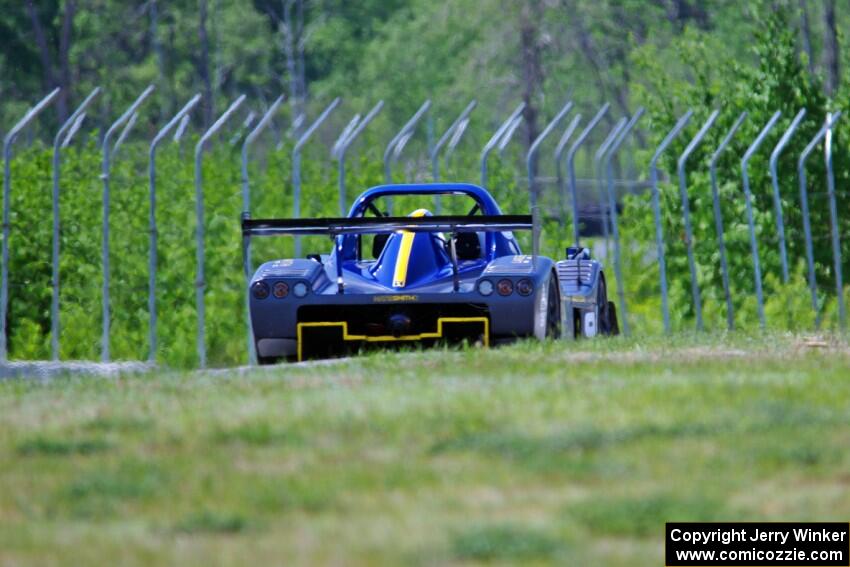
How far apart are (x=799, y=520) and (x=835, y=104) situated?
14.0m

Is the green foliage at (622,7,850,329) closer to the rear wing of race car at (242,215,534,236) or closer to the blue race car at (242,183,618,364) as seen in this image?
the blue race car at (242,183,618,364)

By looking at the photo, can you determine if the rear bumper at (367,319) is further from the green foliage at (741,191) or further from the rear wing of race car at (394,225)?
the green foliage at (741,191)

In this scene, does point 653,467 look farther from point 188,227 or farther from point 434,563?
point 188,227

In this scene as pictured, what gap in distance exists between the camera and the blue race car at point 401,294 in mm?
13375

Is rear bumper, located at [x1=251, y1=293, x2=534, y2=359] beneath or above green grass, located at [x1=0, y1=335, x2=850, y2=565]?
above

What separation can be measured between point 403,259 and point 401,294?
0.45m

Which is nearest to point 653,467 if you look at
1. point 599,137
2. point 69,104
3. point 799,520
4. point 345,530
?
point 799,520

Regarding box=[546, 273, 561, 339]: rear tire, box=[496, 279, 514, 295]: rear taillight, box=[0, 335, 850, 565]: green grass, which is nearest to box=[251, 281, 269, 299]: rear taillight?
box=[496, 279, 514, 295]: rear taillight

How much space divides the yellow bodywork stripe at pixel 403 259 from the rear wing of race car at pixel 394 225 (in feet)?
1.11

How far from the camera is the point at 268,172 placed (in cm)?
2081
